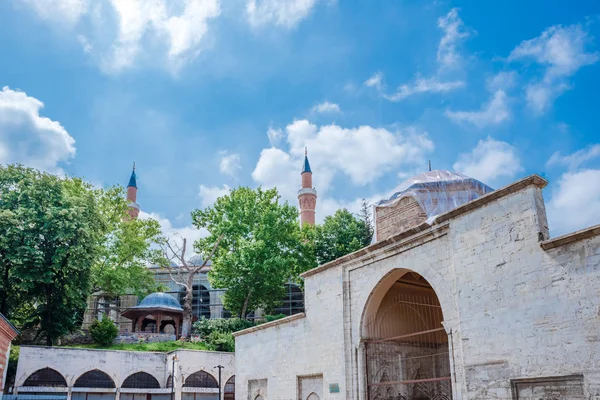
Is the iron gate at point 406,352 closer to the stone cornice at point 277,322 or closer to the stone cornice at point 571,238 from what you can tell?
the stone cornice at point 277,322

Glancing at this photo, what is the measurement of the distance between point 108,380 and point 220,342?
554cm

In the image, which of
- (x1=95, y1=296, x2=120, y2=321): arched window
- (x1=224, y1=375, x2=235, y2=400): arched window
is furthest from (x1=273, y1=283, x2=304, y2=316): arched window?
(x1=224, y1=375, x2=235, y2=400): arched window

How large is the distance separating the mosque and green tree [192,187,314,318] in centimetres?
701

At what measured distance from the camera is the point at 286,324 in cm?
1445

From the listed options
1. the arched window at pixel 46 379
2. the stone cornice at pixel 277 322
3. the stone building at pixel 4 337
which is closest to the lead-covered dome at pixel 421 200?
the stone cornice at pixel 277 322

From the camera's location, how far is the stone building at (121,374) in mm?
19266

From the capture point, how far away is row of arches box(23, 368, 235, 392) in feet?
63.4

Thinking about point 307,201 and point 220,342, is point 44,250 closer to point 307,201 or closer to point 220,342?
point 220,342

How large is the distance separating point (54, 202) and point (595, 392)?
845 inches

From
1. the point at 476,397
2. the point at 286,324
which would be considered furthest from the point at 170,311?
the point at 476,397

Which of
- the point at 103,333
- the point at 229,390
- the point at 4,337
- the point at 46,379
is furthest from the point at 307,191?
the point at 4,337

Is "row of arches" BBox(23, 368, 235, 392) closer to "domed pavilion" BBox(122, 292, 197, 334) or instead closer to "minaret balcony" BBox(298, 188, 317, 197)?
"domed pavilion" BBox(122, 292, 197, 334)

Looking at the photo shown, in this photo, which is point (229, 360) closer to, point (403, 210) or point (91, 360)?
point (91, 360)

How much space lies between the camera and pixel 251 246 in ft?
88.0
